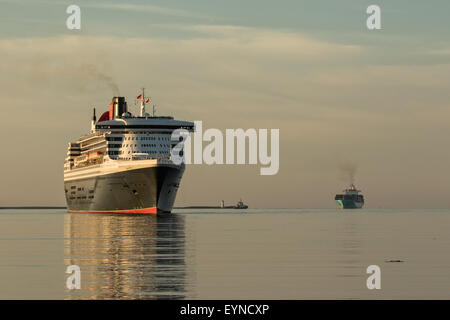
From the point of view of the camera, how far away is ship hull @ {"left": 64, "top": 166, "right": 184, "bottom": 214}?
11412cm

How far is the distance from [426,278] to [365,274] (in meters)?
2.60

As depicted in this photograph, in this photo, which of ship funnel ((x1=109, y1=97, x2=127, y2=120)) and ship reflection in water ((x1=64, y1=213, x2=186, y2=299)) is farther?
ship funnel ((x1=109, y1=97, x2=127, y2=120))

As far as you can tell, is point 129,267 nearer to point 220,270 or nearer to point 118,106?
point 220,270

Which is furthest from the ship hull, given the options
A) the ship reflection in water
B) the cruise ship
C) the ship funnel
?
the ship reflection in water

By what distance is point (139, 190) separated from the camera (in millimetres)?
116000

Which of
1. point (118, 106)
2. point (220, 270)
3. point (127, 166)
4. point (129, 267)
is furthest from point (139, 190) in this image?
point (220, 270)

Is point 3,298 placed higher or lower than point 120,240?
lower

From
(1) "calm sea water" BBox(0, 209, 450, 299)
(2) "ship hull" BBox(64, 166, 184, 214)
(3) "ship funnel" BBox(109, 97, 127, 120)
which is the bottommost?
(1) "calm sea water" BBox(0, 209, 450, 299)

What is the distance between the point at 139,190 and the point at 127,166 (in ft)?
13.8

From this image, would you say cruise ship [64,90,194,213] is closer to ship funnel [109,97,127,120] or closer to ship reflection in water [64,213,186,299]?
ship funnel [109,97,127,120]
